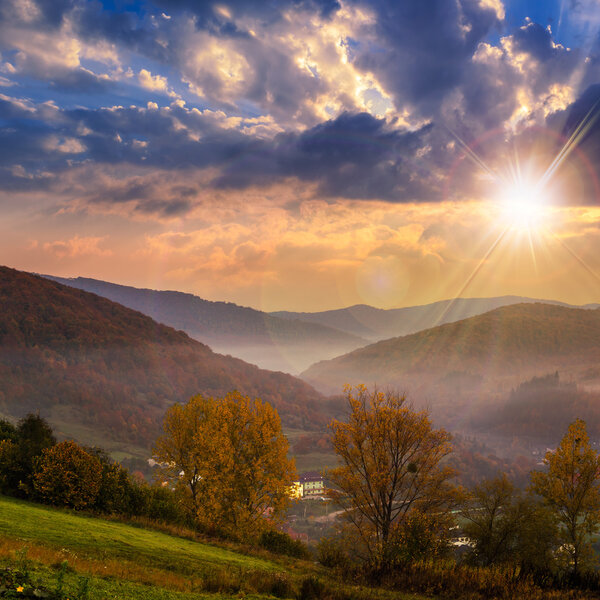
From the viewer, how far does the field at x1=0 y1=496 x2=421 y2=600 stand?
12818 millimetres

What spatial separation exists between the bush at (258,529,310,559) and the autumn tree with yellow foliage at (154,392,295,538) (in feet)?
18.3

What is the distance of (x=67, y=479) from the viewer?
Answer: 98.2 feet

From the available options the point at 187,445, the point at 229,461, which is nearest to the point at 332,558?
the point at 229,461

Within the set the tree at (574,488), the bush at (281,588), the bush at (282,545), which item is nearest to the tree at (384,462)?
the bush at (282,545)

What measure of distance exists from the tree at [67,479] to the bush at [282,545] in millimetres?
12982

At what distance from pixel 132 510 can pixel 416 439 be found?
864 inches

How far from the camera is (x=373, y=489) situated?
36250 millimetres

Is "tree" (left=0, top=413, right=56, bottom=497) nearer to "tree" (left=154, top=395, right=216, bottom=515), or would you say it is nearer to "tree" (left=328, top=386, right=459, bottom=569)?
"tree" (left=154, top=395, right=216, bottom=515)

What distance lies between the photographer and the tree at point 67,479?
30.0 m

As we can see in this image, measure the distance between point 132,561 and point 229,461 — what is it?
2522 centimetres

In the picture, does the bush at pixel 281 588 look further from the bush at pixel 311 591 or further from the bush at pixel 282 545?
the bush at pixel 282 545

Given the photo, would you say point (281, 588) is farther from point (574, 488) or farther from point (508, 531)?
point (574, 488)

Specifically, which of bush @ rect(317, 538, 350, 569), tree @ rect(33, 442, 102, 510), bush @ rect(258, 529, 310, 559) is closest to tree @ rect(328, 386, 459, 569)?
bush @ rect(258, 529, 310, 559)

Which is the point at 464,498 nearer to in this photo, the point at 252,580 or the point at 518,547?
the point at 518,547
